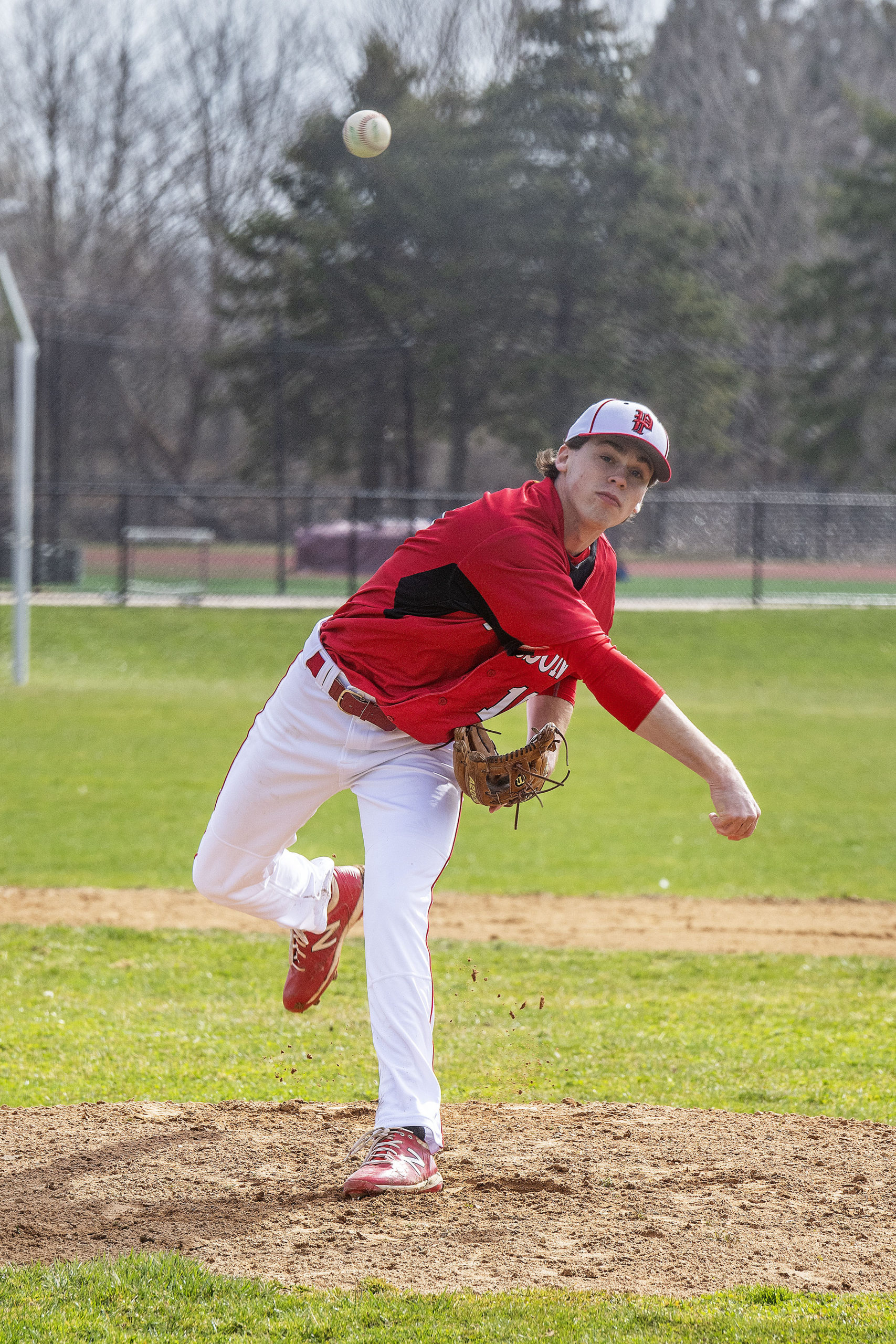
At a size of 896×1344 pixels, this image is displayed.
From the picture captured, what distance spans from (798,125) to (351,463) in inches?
702

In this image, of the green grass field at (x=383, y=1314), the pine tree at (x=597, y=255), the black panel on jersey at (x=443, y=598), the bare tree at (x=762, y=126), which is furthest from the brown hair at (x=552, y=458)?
the bare tree at (x=762, y=126)

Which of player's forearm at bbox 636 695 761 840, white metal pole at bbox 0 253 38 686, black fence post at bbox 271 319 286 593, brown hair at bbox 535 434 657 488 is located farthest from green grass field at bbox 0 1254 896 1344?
black fence post at bbox 271 319 286 593

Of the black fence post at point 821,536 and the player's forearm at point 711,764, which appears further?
the black fence post at point 821,536

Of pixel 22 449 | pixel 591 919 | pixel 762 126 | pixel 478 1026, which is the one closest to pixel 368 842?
pixel 478 1026

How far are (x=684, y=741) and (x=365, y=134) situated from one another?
4161 millimetres

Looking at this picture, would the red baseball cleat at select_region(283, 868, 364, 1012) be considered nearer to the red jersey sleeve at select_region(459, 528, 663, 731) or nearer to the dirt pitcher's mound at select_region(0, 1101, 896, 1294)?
the dirt pitcher's mound at select_region(0, 1101, 896, 1294)

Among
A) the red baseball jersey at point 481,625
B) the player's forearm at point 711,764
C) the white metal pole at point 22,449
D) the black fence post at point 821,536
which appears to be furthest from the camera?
the black fence post at point 821,536

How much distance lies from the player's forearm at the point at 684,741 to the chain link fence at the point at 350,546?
57.3 ft

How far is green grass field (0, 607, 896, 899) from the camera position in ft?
27.7

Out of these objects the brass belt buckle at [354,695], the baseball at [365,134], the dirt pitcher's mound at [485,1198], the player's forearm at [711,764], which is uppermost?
the baseball at [365,134]

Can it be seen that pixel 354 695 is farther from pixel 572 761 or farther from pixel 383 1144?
pixel 572 761

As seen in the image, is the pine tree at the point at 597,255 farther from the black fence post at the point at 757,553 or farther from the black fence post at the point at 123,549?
the black fence post at the point at 123,549

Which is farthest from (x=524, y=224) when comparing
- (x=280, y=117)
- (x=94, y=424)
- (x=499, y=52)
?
(x=94, y=424)

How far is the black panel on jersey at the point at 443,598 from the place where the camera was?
332 cm
